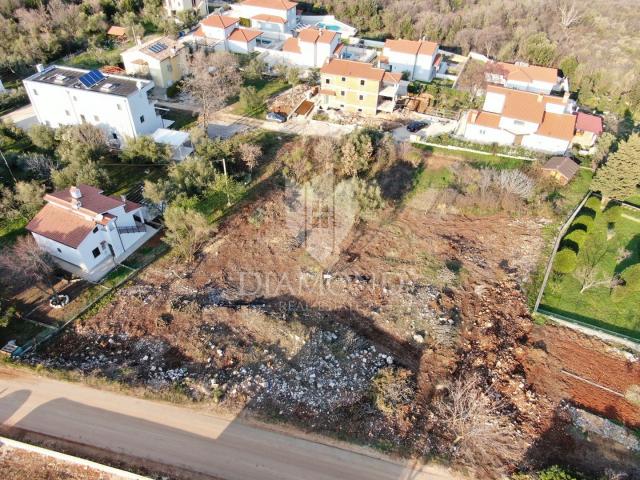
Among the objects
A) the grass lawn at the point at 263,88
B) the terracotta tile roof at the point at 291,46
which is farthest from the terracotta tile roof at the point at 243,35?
the grass lawn at the point at 263,88

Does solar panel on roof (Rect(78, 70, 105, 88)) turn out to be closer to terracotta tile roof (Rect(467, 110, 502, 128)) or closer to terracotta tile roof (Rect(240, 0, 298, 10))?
terracotta tile roof (Rect(240, 0, 298, 10))

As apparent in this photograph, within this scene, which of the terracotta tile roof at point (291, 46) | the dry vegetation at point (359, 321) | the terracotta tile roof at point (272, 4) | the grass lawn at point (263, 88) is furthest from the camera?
the terracotta tile roof at point (272, 4)

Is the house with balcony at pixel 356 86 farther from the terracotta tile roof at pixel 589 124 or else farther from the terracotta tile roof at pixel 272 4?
the terracotta tile roof at pixel 272 4

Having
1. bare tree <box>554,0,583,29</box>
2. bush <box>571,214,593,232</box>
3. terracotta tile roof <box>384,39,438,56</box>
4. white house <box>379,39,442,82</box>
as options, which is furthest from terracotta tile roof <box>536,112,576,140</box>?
bare tree <box>554,0,583,29</box>

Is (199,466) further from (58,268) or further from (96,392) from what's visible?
(58,268)

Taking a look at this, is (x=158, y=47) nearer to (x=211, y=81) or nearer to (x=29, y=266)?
(x=211, y=81)

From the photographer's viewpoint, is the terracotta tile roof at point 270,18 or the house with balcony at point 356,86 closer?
the house with balcony at point 356,86
